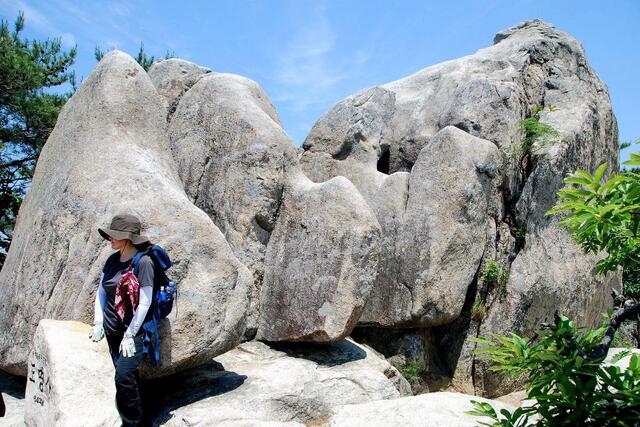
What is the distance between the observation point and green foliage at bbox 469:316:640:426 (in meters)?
2.61

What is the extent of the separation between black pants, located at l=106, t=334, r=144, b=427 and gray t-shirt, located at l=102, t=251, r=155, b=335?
0.24m

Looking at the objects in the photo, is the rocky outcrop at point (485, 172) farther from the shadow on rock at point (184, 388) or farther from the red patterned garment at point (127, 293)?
the red patterned garment at point (127, 293)

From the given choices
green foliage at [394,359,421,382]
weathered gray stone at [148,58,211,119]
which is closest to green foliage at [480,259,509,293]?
green foliage at [394,359,421,382]

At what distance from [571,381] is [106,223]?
553cm

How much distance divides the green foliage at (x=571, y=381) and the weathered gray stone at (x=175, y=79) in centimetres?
865

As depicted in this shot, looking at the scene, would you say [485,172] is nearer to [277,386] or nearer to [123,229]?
[277,386]

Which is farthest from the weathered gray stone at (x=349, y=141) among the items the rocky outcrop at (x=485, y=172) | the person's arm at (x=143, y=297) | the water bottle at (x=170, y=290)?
the person's arm at (x=143, y=297)

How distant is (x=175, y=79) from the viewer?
10.7m

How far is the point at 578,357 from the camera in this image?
2727 mm

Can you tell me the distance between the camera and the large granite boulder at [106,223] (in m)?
6.63

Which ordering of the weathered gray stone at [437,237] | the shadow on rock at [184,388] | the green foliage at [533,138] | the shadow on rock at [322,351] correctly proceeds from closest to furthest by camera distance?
1. the shadow on rock at [184,388]
2. the shadow on rock at [322,351]
3. the weathered gray stone at [437,237]
4. the green foliage at [533,138]

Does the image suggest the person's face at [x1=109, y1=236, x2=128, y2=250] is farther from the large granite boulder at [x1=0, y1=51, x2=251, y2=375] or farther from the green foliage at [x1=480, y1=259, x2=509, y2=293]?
the green foliage at [x1=480, y1=259, x2=509, y2=293]

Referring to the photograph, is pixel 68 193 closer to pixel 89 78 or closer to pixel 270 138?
pixel 89 78

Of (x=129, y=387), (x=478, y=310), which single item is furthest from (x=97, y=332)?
(x=478, y=310)
